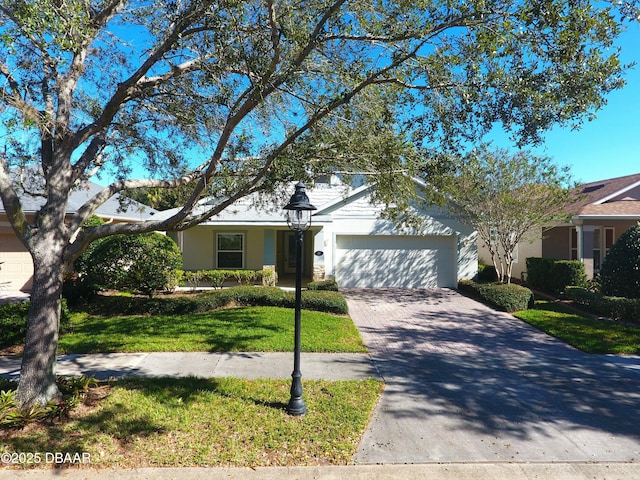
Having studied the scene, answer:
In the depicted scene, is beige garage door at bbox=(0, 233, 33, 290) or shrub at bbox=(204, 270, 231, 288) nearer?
beige garage door at bbox=(0, 233, 33, 290)

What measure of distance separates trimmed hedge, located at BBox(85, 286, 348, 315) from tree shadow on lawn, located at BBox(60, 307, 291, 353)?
45 centimetres

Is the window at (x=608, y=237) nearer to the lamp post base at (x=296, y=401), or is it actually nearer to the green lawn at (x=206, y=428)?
the green lawn at (x=206, y=428)

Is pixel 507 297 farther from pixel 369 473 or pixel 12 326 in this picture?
pixel 12 326

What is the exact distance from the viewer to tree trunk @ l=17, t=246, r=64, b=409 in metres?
4.88

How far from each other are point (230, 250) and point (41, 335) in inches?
471

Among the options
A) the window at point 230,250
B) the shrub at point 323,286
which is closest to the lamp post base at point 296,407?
the shrub at point 323,286

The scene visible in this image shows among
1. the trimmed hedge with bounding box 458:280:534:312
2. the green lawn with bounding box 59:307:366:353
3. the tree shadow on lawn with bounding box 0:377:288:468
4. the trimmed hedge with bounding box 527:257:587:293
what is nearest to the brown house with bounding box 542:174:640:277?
the trimmed hedge with bounding box 527:257:587:293

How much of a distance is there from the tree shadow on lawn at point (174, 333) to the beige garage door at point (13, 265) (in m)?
6.20

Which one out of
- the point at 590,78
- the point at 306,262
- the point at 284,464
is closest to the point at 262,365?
the point at 284,464

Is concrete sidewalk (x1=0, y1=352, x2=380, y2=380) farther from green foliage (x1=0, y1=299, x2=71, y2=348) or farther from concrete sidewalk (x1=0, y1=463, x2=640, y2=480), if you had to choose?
concrete sidewalk (x1=0, y1=463, x2=640, y2=480)

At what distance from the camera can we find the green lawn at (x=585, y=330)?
8.38 m

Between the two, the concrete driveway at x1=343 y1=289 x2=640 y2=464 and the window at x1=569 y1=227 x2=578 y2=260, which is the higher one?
the window at x1=569 y1=227 x2=578 y2=260

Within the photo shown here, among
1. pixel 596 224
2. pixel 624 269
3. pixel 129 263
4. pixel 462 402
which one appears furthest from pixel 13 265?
pixel 596 224

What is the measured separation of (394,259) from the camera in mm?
16203
